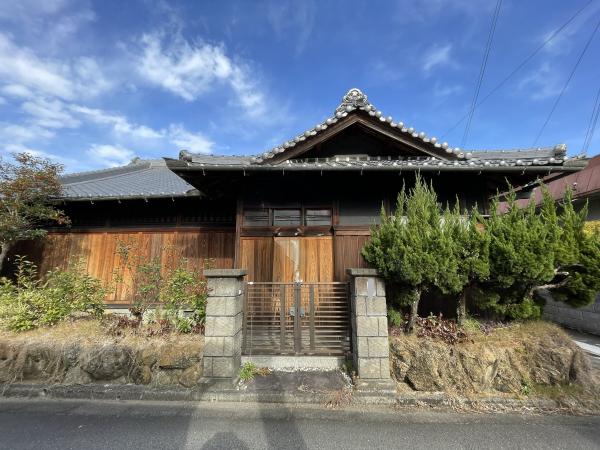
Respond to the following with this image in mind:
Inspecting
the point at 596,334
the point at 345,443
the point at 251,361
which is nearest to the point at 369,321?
the point at 345,443

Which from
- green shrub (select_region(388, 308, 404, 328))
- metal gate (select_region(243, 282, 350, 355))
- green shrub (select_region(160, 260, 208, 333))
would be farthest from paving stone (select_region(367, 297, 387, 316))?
green shrub (select_region(160, 260, 208, 333))

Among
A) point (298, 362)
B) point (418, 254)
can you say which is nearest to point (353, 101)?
point (418, 254)

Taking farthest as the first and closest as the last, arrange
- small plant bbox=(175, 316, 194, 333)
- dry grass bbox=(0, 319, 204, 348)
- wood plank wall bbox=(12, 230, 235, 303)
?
1. wood plank wall bbox=(12, 230, 235, 303)
2. small plant bbox=(175, 316, 194, 333)
3. dry grass bbox=(0, 319, 204, 348)

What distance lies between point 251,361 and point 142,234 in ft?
16.9

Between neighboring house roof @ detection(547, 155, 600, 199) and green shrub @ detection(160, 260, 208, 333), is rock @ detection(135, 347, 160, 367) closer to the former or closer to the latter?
green shrub @ detection(160, 260, 208, 333)

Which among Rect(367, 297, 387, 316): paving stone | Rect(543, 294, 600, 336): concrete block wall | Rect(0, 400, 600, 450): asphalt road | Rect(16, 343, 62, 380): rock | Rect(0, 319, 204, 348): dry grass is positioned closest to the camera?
Rect(0, 400, 600, 450): asphalt road

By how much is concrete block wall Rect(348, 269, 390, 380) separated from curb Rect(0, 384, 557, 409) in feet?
1.13

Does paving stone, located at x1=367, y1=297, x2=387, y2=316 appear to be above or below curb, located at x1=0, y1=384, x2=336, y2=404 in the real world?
above

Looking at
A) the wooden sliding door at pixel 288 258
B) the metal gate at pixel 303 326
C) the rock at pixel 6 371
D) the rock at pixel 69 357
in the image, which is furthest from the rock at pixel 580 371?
the rock at pixel 6 371

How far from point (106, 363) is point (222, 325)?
6.79 ft

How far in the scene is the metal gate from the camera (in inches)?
189

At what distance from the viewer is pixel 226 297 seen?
4355 mm

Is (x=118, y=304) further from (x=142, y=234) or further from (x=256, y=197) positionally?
(x=256, y=197)

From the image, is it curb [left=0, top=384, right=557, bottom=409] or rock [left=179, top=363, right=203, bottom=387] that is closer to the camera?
curb [left=0, top=384, right=557, bottom=409]
